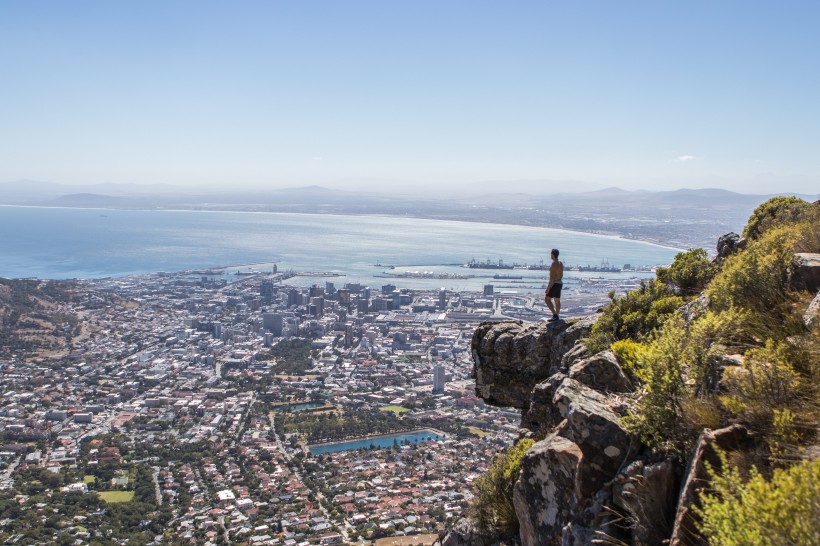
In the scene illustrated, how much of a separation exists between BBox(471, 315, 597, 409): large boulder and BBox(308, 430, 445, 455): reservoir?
16315mm

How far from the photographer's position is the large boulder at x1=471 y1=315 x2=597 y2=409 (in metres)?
7.60

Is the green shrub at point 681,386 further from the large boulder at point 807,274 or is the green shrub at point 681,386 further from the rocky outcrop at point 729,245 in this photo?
the rocky outcrop at point 729,245

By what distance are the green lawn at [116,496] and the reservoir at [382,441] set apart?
644 centimetres

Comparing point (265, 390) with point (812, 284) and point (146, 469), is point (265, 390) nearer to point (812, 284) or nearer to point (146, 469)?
point (146, 469)

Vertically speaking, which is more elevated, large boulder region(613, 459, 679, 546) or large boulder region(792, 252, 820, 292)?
large boulder region(792, 252, 820, 292)

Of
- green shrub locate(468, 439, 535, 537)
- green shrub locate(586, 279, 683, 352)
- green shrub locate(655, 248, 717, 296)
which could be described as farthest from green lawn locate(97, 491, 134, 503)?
green shrub locate(655, 248, 717, 296)

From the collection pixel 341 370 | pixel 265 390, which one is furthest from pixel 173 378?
pixel 341 370

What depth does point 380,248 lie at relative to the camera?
9281 centimetres

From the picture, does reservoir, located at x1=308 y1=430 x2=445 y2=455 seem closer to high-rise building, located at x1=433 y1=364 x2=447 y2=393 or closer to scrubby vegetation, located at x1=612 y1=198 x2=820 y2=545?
high-rise building, located at x1=433 y1=364 x2=447 y2=393

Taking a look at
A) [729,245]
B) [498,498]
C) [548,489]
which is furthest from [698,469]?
[729,245]

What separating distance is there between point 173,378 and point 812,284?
33169 millimetres

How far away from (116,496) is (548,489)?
19.4 m

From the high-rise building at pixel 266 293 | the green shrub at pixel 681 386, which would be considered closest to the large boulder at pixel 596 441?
the green shrub at pixel 681 386

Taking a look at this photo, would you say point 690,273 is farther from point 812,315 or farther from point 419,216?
point 419,216
